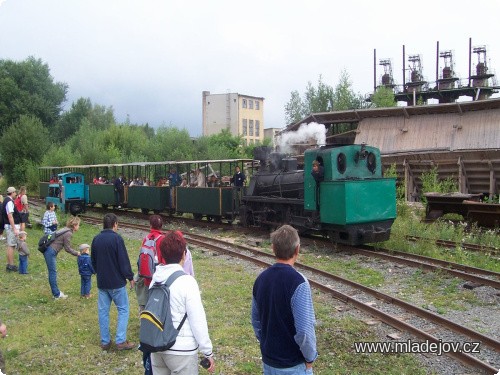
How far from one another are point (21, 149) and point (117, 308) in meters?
43.5

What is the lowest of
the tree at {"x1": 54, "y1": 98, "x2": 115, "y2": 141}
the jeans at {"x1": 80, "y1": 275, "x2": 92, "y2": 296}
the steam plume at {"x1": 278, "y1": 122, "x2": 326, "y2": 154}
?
the jeans at {"x1": 80, "y1": 275, "x2": 92, "y2": 296}

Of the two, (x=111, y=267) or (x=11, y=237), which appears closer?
(x=111, y=267)

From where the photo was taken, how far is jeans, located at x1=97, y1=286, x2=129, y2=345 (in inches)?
224

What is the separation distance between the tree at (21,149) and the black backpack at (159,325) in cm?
4424

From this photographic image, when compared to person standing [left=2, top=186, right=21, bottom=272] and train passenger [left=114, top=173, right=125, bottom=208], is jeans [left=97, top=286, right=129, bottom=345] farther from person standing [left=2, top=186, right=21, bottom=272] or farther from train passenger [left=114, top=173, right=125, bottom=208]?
train passenger [left=114, top=173, right=125, bottom=208]

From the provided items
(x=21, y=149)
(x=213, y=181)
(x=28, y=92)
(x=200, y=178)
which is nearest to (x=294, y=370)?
(x=213, y=181)

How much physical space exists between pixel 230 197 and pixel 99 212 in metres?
11.4

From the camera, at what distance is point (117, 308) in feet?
19.0

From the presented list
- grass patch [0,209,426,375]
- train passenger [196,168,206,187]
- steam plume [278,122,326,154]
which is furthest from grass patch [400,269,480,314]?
train passenger [196,168,206,187]

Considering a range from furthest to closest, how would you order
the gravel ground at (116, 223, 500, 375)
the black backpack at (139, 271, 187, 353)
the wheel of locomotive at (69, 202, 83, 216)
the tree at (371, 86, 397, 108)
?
the tree at (371, 86, 397, 108)
the wheel of locomotive at (69, 202, 83, 216)
the gravel ground at (116, 223, 500, 375)
the black backpack at (139, 271, 187, 353)

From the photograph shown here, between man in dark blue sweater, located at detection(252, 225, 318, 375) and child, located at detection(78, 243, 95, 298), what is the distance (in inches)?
192

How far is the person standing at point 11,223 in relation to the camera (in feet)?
31.8

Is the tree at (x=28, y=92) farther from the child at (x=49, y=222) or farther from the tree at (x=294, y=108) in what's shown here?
the child at (x=49, y=222)

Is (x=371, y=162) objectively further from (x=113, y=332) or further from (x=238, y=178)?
(x=113, y=332)
